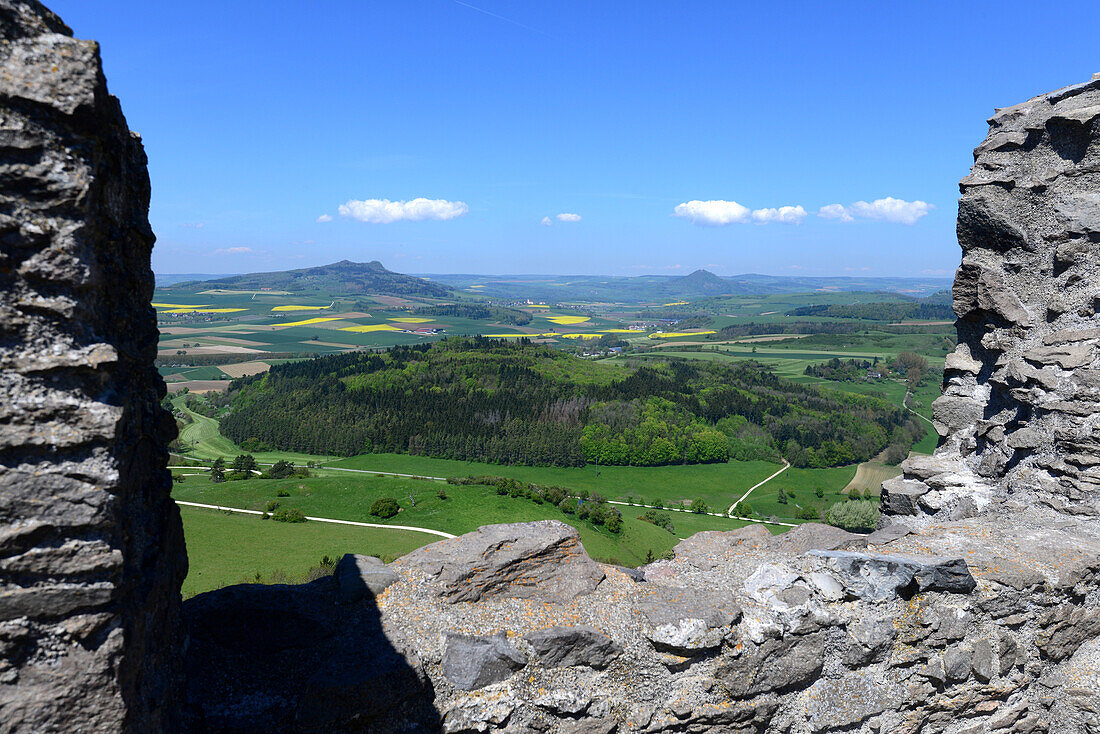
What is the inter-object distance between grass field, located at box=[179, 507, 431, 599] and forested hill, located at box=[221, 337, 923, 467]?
50.7m

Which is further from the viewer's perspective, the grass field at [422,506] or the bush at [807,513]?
the bush at [807,513]

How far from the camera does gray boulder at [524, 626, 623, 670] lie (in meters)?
7.95

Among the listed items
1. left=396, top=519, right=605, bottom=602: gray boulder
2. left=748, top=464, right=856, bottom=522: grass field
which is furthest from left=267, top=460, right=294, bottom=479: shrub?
left=396, top=519, right=605, bottom=602: gray boulder

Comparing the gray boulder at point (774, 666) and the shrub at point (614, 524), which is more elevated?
the gray boulder at point (774, 666)

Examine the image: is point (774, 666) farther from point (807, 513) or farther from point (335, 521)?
point (807, 513)

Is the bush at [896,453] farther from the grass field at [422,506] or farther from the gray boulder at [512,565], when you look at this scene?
the gray boulder at [512,565]

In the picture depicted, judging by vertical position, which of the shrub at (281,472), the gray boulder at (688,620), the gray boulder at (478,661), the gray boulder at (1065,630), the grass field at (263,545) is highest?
the gray boulder at (688,620)

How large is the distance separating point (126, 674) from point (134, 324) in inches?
129

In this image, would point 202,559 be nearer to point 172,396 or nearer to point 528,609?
point 528,609

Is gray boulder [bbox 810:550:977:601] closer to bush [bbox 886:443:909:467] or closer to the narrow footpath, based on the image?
the narrow footpath

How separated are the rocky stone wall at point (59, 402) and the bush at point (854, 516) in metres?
29.0

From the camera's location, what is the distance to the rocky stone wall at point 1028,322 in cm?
1101

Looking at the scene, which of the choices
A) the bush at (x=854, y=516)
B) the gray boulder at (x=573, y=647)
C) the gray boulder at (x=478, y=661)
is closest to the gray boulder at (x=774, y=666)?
the gray boulder at (x=573, y=647)

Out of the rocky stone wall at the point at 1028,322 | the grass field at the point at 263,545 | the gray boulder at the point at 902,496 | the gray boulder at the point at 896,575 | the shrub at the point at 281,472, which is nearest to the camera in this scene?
the gray boulder at the point at 896,575
